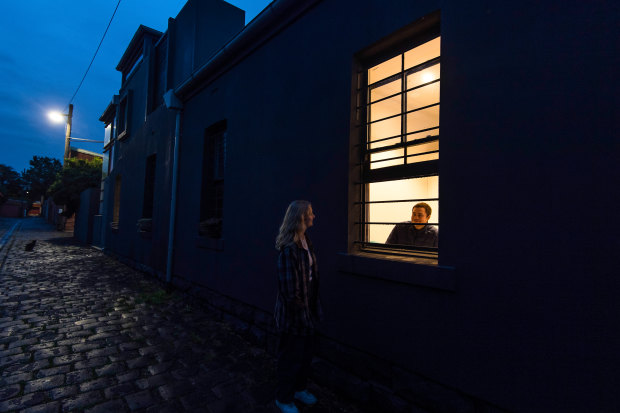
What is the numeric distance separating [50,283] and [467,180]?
9793 mm

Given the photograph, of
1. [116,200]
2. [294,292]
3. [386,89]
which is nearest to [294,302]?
[294,292]

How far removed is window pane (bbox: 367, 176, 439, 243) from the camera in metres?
5.35

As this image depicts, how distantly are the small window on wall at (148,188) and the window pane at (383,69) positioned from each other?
8.18m

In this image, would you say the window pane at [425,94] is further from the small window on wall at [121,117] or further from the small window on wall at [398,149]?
the small window on wall at [121,117]

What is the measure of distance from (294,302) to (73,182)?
85.3 ft

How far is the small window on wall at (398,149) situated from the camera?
310 centimetres

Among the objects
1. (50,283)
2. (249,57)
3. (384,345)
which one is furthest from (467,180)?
(50,283)

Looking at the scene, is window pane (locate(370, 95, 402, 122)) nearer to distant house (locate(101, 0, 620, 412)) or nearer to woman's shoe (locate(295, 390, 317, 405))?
distant house (locate(101, 0, 620, 412))

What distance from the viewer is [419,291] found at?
2.71 m

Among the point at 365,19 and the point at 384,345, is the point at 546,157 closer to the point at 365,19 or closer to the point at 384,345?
the point at 384,345

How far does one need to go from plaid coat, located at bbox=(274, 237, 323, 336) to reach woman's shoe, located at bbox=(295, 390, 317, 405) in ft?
2.41

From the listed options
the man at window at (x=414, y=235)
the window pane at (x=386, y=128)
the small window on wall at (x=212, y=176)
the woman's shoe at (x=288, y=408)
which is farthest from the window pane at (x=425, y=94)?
the woman's shoe at (x=288, y=408)

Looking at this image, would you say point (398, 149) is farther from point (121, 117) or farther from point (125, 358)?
point (121, 117)

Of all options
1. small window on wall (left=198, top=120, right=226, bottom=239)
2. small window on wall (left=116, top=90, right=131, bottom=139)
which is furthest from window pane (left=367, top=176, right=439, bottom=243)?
small window on wall (left=116, top=90, right=131, bottom=139)
